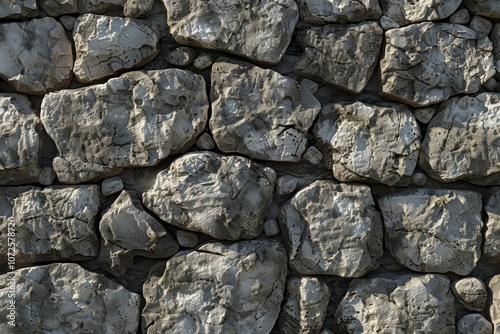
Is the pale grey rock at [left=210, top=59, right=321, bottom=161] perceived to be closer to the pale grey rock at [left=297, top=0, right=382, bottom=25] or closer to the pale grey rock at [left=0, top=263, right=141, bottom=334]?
the pale grey rock at [left=297, top=0, right=382, bottom=25]

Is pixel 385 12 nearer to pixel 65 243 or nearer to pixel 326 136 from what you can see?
pixel 326 136

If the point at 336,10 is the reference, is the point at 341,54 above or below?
below

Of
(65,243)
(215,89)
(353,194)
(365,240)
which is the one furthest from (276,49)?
(65,243)

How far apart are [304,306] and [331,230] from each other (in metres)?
0.26

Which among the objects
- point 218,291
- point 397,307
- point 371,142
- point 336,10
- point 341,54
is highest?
point 336,10

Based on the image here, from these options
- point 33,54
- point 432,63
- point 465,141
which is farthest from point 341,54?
point 33,54

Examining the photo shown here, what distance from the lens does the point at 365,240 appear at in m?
1.76

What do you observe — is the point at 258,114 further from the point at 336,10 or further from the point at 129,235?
the point at 129,235

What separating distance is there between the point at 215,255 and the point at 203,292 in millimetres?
122

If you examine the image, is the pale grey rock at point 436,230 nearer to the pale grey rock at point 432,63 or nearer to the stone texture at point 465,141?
the stone texture at point 465,141

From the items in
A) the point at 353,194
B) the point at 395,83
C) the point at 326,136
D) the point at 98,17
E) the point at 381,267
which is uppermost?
the point at 98,17

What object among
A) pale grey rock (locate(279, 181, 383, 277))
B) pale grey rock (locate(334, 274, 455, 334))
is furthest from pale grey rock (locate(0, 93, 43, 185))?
pale grey rock (locate(334, 274, 455, 334))

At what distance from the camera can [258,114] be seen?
69.3 inches

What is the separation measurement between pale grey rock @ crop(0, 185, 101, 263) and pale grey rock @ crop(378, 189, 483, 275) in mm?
963
